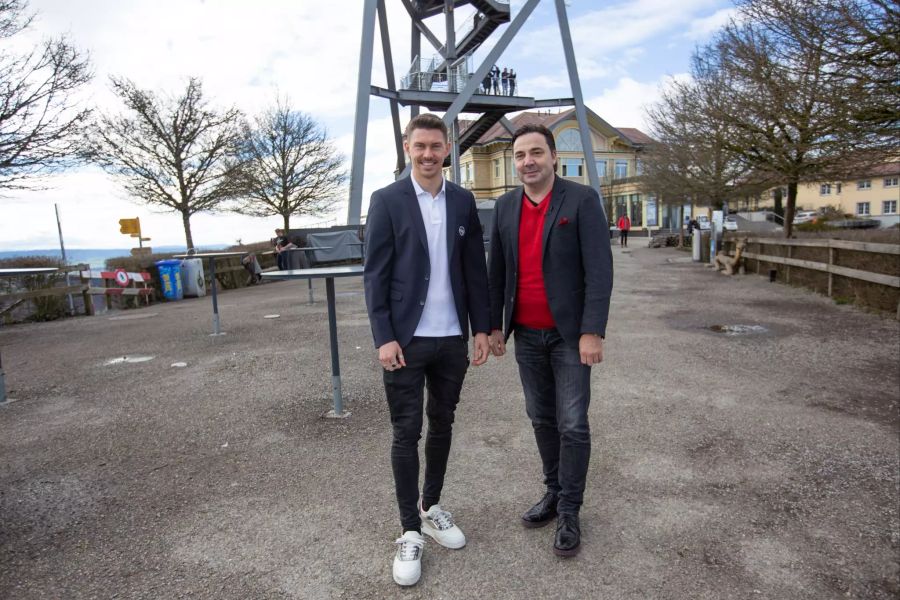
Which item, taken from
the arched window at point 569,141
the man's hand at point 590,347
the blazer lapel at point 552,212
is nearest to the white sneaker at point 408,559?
the man's hand at point 590,347

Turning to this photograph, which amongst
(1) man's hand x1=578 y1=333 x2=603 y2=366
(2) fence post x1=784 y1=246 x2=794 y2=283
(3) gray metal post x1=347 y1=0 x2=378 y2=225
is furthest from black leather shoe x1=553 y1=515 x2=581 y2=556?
(3) gray metal post x1=347 y1=0 x2=378 y2=225

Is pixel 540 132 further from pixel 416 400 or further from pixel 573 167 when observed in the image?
pixel 573 167

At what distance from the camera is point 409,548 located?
268 centimetres

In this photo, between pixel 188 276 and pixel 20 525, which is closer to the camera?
pixel 20 525

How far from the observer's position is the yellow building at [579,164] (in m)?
54.0

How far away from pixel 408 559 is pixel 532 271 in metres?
1.48

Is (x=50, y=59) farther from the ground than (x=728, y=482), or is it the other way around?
(x=50, y=59)

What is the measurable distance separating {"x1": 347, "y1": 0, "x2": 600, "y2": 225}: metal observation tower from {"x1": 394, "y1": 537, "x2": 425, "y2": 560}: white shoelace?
18.3 metres

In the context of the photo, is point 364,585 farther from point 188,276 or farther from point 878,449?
point 188,276

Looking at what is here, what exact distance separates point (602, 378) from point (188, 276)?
1444cm

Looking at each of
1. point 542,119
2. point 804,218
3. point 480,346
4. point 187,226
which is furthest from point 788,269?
point 542,119

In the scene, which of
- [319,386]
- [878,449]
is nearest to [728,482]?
[878,449]

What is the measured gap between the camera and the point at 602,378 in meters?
5.93

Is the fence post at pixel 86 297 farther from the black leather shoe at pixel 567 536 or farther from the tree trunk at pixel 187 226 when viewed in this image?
the black leather shoe at pixel 567 536
